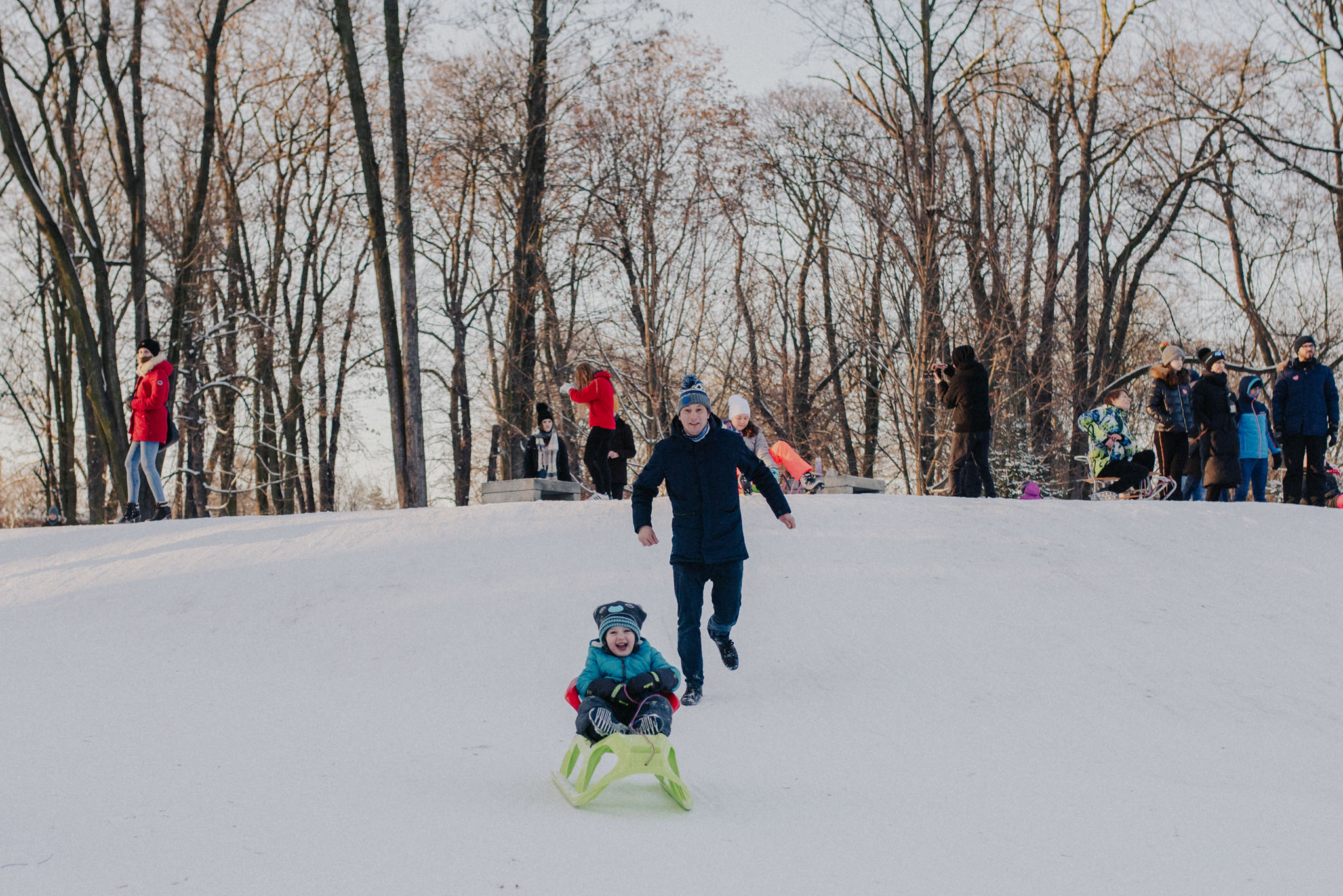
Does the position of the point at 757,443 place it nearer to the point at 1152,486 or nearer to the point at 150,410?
the point at 1152,486

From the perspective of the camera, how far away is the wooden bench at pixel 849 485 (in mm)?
12094

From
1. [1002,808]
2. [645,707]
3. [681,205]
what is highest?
[681,205]

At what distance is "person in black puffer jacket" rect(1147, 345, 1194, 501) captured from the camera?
11219mm

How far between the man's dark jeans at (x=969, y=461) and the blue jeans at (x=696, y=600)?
17.8ft

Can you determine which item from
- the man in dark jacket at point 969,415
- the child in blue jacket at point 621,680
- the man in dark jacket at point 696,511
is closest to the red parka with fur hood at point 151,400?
the man in dark jacket at point 696,511

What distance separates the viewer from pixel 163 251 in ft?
73.6

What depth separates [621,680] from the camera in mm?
4652

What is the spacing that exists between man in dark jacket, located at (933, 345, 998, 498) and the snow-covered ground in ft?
2.91

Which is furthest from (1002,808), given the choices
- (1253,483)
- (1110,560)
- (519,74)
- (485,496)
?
(519,74)

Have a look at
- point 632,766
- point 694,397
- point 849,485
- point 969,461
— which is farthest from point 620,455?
point 632,766

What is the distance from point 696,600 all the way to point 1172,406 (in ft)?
24.6

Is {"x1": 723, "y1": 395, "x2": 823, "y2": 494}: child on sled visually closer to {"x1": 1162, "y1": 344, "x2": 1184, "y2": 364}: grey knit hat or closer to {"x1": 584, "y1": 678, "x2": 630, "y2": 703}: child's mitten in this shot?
{"x1": 1162, "y1": 344, "x2": 1184, "y2": 364}: grey knit hat

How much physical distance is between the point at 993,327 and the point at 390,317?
30.1 feet

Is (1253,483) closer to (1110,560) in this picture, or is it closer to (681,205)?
(1110,560)
